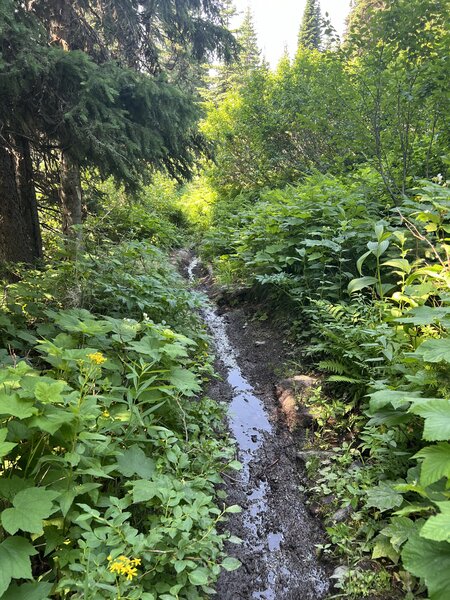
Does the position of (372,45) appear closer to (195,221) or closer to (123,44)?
(123,44)

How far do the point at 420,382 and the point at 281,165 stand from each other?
11.7 meters

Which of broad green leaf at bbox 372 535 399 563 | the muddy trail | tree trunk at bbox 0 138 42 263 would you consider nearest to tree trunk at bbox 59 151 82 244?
tree trunk at bbox 0 138 42 263

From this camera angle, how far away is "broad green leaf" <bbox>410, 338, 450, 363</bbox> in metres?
2.17

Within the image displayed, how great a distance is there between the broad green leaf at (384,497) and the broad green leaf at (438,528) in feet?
2.57

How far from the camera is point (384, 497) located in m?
2.20

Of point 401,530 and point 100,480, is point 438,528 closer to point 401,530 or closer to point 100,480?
point 401,530

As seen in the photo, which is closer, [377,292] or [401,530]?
[401,530]

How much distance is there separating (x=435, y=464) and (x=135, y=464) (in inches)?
62.7

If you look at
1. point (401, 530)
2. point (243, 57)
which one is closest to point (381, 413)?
point (401, 530)

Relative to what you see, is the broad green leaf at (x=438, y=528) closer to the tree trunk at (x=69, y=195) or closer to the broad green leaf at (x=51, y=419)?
the broad green leaf at (x=51, y=419)

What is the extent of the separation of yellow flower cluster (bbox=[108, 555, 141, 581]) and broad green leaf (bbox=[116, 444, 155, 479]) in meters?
0.50

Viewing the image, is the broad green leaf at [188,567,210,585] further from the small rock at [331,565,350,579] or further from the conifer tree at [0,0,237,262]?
the conifer tree at [0,0,237,262]

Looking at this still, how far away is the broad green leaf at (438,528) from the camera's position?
4.31ft

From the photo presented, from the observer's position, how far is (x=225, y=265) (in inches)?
328
